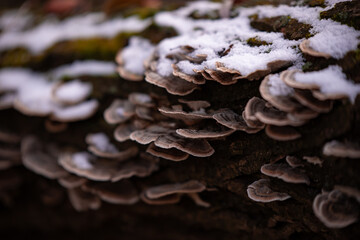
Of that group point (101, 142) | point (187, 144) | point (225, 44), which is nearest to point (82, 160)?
point (101, 142)

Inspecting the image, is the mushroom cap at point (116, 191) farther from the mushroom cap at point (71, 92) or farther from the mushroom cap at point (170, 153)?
the mushroom cap at point (71, 92)

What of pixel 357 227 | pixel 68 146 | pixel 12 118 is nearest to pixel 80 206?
pixel 68 146

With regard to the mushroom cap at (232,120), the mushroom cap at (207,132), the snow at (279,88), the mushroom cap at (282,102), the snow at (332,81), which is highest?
the snow at (332,81)

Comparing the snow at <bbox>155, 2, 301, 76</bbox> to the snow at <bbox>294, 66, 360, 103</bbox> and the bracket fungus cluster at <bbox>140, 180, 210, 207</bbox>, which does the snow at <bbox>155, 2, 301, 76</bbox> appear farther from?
the bracket fungus cluster at <bbox>140, 180, 210, 207</bbox>

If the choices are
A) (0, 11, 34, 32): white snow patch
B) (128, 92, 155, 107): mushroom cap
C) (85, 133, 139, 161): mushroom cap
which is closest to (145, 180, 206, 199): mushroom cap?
(85, 133, 139, 161): mushroom cap

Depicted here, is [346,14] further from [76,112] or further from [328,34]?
[76,112]

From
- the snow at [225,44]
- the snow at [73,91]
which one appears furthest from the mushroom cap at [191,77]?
the snow at [73,91]
